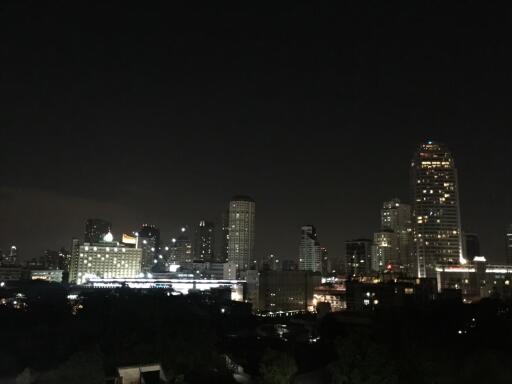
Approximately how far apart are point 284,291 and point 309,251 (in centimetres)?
8009

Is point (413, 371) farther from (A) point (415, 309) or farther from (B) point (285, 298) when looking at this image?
(B) point (285, 298)

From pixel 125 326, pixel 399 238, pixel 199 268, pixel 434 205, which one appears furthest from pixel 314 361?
pixel 399 238

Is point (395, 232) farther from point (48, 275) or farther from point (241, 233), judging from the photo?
point (48, 275)

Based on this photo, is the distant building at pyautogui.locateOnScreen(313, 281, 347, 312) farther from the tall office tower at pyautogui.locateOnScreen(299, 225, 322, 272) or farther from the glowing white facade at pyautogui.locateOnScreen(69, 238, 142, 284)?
the tall office tower at pyautogui.locateOnScreen(299, 225, 322, 272)

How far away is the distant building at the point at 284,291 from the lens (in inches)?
2608

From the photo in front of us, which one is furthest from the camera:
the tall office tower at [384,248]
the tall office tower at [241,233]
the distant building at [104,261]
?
the tall office tower at [241,233]

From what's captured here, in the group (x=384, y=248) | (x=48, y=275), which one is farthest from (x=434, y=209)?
(x=48, y=275)

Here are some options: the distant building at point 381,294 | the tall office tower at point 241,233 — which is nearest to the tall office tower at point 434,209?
the distant building at point 381,294

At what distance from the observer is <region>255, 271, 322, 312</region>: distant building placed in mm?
66250

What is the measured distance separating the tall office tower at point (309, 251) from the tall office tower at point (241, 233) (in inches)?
954

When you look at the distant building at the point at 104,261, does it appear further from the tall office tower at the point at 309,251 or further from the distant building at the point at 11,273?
the tall office tower at the point at 309,251

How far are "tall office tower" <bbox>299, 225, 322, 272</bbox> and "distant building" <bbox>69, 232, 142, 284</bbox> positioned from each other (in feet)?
211

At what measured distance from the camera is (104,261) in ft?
297

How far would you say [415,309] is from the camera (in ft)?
134
